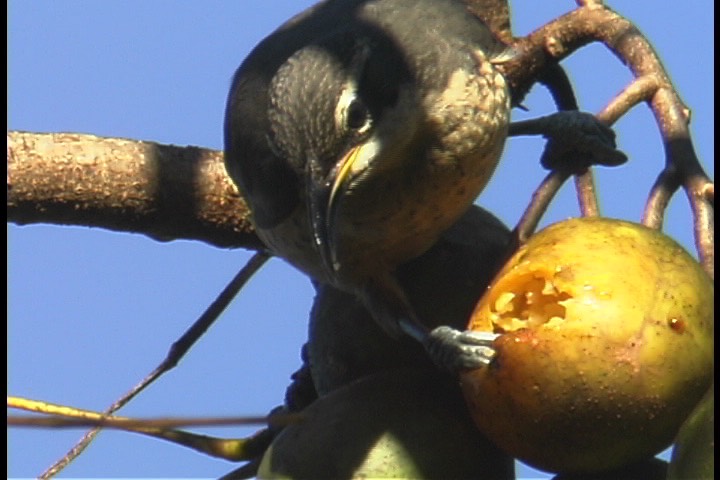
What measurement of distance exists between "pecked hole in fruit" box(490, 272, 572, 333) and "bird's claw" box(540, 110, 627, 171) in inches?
16.4

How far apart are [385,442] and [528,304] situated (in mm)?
245

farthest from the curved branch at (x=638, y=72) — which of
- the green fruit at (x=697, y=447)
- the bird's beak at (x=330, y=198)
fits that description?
the bird's beak at (x=330, y=198)

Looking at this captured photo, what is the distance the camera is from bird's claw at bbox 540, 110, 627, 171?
1974 millimetres

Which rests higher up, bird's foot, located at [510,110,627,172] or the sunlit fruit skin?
bird's foot, located at [510,110,627,172]

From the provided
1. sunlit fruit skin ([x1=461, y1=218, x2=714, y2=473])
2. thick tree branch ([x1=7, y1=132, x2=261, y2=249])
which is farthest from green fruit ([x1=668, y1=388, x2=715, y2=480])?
thick tree branch ([x1=7, y1=132, x2=261, y2=249])

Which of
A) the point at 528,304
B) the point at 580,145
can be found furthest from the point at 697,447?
the point at 580,145

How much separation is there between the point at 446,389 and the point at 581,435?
29 cm

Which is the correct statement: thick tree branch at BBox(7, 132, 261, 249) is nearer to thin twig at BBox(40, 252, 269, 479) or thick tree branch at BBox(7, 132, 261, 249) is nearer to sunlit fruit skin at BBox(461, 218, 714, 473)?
thin twig at BBox(40, 252, 269, 479)

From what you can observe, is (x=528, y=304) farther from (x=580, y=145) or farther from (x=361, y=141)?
(x=361, y=141)

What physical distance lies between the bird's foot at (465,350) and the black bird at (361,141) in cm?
33

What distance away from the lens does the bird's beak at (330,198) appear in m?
1.99

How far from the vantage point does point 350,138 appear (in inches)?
84.4

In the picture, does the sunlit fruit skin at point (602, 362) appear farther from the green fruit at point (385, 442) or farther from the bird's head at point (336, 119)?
the bird's head at point (336, 119)

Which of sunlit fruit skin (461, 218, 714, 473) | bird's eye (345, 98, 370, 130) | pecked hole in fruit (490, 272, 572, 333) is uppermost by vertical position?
bird's eye (345, 98, 370, 130)
